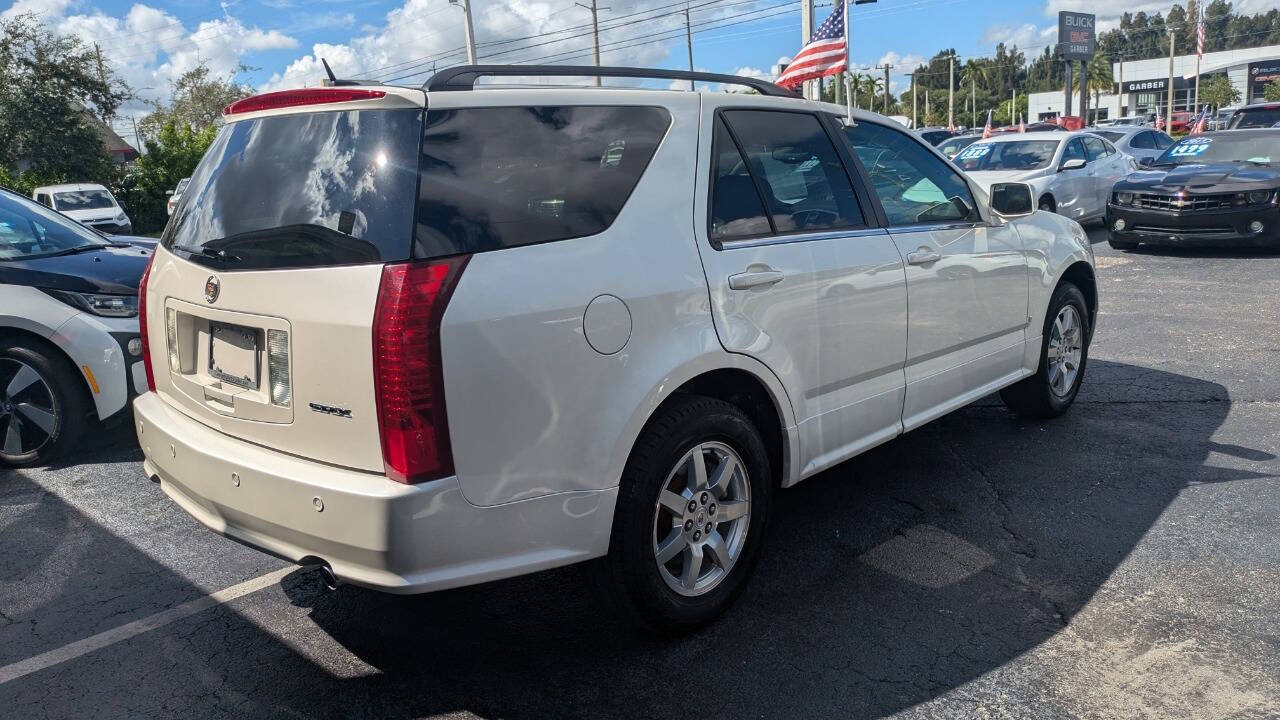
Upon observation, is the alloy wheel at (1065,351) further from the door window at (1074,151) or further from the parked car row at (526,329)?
the door window at (1074,151)

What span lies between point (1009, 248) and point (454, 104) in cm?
304

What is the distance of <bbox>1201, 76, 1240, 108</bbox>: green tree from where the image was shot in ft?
274

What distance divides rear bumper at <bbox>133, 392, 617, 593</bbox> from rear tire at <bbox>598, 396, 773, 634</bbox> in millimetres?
138

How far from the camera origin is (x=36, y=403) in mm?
5168

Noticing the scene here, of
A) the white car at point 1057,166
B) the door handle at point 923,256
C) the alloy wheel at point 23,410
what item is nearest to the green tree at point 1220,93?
the white car at point 1057,166

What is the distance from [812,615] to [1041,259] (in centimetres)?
259

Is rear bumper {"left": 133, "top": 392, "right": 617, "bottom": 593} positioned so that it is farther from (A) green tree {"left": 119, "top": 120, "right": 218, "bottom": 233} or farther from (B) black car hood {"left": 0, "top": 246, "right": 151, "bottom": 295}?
(A) green tree {"left": 119, "top": 120, "right": 218, "bottom": 233}

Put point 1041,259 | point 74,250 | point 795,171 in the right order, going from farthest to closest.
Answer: point 74,250
point 1041,259
point 795,171

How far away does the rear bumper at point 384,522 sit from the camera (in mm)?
2500

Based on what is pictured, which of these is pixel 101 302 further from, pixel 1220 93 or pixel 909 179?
pixel 1220 93

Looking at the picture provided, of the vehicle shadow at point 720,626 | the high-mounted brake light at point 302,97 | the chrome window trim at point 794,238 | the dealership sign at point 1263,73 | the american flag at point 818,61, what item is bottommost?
the vehicle shadow at point 720,626

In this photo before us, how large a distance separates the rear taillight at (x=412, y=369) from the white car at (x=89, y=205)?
2275 cm

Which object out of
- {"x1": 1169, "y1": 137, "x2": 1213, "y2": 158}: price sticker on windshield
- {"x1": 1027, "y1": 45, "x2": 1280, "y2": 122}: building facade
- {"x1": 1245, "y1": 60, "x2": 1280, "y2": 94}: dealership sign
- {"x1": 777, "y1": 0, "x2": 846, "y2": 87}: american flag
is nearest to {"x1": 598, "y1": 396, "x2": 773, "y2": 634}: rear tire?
{"x1": 777, "y1": 0, "x2": 846, "y2": 87}: american flag

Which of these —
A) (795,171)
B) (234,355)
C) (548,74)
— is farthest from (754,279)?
(234,355)
